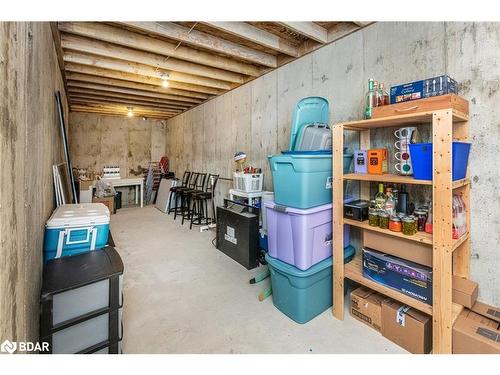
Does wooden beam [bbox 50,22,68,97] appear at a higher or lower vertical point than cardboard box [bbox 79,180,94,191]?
higher

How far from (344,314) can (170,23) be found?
126 inches

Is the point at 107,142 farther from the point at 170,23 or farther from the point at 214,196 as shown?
the point at 170,23

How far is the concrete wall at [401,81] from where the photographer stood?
1.62 m

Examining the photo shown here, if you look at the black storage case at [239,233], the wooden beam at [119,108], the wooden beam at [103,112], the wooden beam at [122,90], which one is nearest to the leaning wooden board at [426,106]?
the black storage case at [239,233]

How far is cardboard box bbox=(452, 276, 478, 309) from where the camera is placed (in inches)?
62.9

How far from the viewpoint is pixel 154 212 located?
5945 millimetres

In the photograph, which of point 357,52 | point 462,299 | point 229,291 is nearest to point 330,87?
point 357,52

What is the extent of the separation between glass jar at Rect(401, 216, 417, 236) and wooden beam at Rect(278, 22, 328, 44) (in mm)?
1922

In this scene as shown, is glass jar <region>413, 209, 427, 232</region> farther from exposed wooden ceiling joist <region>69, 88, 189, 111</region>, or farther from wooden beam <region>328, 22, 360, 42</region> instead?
exposed wooden ceiling joist <region>69, 88, 189, 111</region>

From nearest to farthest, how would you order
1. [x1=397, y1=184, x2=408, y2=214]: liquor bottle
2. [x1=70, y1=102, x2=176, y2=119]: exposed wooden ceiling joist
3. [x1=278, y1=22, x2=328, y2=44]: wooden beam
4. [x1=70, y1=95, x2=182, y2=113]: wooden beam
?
1. [x1=397, y1=184, x2=408, y2=214]: liquor bottle
2. [x1=278, y1=22, x2=328, y2=44]: wooden beam
3. [x1=70, y1=95, x2=182, y2=113]: wooden beam
4. [x1=70, y1=102, x2=176, y2=119]: exposed wooden ceiling joist

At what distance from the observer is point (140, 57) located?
3.05 metres

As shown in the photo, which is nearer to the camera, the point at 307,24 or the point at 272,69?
the point at 307,24

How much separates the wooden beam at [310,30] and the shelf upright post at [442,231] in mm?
1514

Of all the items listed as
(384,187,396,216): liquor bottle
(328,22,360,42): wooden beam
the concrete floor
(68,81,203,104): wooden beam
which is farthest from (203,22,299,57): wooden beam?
(68,81,203,104): wooden beam
